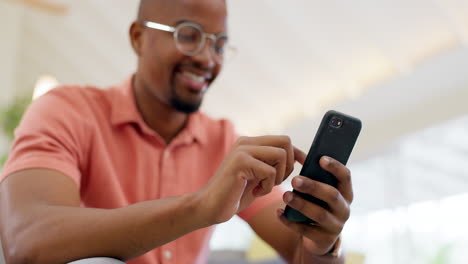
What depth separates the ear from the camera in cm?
198

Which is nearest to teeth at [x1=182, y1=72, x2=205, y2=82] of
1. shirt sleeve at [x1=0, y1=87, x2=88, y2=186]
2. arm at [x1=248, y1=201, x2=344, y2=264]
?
shirt sleeve at [x1=0, y1=87, x2=88, y2=186]

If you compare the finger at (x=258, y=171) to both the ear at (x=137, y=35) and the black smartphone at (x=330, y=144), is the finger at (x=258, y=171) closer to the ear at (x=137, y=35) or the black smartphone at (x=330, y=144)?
the black smartphone at (x=330, y=144)

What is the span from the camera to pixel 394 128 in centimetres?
614

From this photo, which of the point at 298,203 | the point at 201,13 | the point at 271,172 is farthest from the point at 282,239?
the point at 201,13

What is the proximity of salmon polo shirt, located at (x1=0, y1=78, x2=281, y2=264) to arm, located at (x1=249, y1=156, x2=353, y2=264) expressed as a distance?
0.91ft

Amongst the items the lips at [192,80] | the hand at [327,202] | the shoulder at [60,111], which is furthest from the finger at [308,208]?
the lips at [192,80]

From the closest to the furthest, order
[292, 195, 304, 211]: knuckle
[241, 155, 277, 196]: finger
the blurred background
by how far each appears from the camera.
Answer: [241, 155, 277, 196]: finger
[292, 195, 304, 211]: knuckle
the blurred background

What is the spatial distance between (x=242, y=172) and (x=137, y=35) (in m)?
1.08

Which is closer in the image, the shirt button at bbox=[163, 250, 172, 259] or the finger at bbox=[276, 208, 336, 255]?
the finger at bbox=[276, 208, 336, 255]

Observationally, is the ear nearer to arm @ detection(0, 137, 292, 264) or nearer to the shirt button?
the shirt button

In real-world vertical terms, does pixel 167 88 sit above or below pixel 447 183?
above

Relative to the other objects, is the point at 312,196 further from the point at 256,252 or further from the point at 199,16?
the point at 256,252

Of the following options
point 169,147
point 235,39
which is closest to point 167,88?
point 169,147

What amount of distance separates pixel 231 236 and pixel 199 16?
6330mm
